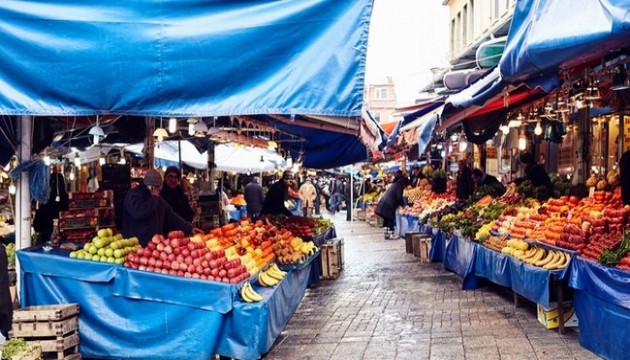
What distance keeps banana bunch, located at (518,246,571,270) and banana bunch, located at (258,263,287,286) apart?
130 inches

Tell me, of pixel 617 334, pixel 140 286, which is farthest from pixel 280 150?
pixel 617 334

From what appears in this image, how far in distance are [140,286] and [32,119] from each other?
7.44 feet

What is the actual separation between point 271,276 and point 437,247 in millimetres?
7902

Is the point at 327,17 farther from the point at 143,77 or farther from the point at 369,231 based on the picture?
the point at 369,231

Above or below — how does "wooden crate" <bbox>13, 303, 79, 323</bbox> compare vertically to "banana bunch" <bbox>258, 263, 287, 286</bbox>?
below

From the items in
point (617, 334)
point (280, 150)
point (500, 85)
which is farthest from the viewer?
point (280, 150)

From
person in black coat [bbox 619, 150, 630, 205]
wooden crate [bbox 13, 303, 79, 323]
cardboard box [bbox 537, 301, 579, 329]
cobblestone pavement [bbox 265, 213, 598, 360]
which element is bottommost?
cobblestone pavement [bbox 265, 213, 598, 360]

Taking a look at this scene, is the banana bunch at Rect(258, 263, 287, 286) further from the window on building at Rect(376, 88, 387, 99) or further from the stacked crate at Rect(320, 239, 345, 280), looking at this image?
the window on building at Rect(376, 88, 387, 99)

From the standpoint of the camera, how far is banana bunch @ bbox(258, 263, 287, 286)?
8.72m

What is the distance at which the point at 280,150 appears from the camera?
18969 millimetres

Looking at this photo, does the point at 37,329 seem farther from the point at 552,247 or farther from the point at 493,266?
the point at 493,266

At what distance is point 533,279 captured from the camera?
363 inches

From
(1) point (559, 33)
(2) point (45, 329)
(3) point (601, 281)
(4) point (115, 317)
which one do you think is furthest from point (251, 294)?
(1) point (559, 33)

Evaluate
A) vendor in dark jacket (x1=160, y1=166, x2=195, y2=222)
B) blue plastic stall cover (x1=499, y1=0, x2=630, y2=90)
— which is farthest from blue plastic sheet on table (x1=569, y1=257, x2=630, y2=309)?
vendor in dark jacket (x1=160, y1=166, x2=195, y2=222)
